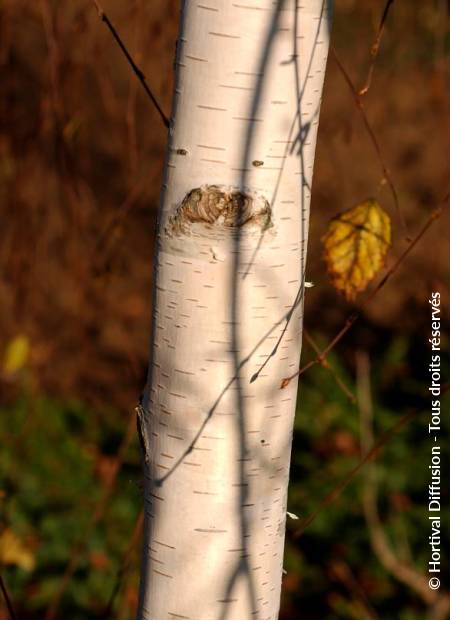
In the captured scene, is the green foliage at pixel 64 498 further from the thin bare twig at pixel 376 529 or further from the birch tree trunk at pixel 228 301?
the birch tree trunk at pixel 228 301

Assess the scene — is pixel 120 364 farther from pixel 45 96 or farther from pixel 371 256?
pixel 371 256

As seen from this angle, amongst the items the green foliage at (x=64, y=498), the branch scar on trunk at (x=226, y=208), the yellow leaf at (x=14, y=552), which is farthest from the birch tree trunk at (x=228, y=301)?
the yellow leaf at (x=14, y=552)

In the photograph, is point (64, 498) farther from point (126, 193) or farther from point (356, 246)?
point (356, 246)

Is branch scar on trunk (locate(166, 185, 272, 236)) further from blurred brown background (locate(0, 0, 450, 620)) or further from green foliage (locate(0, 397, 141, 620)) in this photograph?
blurred brown background (locate(0, 0, 450, 620))

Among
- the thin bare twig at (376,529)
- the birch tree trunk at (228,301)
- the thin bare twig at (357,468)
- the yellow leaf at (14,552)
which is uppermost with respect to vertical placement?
the birch tree trunk at (228,301)

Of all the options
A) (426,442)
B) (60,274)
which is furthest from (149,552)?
(60,274)

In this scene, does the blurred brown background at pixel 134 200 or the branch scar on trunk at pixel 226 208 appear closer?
the branch scar on trunk at pixel 226 208

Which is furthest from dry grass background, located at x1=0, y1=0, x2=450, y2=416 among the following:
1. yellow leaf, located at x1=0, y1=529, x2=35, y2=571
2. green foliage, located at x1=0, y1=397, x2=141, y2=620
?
yellow leaf, located at x1=0, y1=529, x2=35, y2=571
